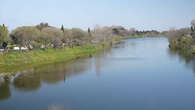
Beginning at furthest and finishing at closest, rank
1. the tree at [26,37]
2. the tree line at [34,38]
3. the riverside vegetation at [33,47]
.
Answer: the tree at [26,37], the tree line at [34,38], the riverside vegetation at [33,47]

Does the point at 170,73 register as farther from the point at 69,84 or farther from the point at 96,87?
the point at 69,84

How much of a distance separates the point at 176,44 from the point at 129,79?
104 ft

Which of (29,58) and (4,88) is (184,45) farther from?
(4,88)

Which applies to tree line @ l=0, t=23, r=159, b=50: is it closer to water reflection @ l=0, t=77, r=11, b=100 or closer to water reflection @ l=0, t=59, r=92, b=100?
water reflection @ l=0, t=59, r=92, b=100

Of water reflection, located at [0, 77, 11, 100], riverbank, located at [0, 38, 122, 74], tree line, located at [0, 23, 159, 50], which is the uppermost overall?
tree line, located at [0, 23, 159, 50]

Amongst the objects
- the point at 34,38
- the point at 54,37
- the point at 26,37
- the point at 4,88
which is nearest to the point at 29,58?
the point at 26,37

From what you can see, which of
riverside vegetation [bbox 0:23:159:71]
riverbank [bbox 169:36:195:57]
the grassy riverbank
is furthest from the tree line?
riverbank [bbox 169:36:195:57]

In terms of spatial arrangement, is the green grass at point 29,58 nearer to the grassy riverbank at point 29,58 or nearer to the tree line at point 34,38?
the grassy riverbank at point 29,58

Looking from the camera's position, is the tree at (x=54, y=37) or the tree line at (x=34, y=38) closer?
the tree line at (x=34, y=38)

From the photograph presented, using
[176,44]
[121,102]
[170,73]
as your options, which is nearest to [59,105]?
[121,102]

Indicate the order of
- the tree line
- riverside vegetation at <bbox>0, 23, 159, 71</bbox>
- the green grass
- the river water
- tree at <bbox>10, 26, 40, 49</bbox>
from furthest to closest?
tree at <bbox>10, 26, 40, 49</bbox>, the tree line, riverside vegetation at <bbox>0, 23, 159, 71</bbox>, the green grass, the river water

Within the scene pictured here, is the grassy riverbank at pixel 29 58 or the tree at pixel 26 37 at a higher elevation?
the tree at pixel 26 37

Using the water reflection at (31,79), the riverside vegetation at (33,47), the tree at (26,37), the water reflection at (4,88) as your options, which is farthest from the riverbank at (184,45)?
the water reflection at (4,88)

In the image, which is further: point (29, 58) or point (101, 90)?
point (29, 58)
